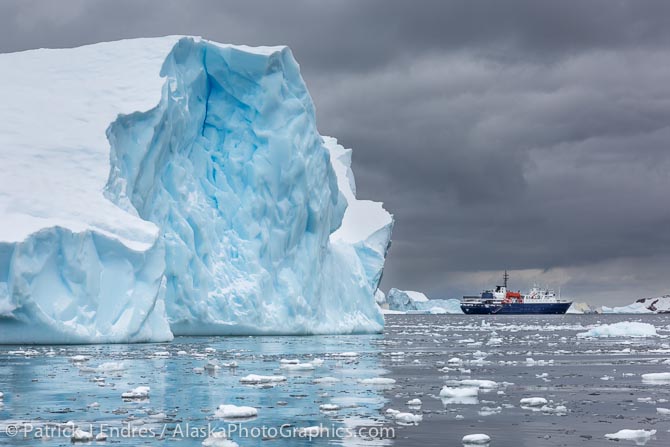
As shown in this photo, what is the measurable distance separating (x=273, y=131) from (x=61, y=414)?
67.1 ft

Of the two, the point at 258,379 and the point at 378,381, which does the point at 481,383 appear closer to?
the point at 378,381

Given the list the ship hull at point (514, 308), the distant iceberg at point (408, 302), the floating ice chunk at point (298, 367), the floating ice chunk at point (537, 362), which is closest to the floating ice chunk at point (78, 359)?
the floating ice chunk at point (298, 367)

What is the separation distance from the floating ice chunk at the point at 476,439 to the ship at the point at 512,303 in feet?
311

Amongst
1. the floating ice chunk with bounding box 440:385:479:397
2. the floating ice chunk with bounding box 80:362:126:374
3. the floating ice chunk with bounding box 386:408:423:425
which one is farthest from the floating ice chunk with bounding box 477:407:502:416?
the floating ice chunk with bounding box 80:362:126:374

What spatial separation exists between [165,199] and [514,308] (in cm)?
8024

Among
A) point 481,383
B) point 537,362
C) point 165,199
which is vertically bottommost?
point 481,383

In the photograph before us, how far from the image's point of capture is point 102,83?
27.5 metres

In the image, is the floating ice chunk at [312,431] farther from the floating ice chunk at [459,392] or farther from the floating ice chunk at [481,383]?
the floating ice chunk at [481,383]

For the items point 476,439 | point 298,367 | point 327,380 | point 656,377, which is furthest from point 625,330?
point 476,439

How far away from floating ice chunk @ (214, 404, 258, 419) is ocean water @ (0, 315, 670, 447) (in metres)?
0.11

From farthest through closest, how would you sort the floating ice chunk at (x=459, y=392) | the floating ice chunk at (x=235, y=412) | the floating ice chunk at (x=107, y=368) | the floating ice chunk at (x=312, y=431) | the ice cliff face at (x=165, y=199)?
the ice cliff face at (x=165, y=199) → the floating ice chunk at (x=107, y=368) → the floating ice chunk at (x=459, y=392) → the floating ice chunk at (x=235, y=412) → the floating ice chunk at (x=312, y=431)

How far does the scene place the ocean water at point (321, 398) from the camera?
8898 millimetres

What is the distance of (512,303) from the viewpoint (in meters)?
102

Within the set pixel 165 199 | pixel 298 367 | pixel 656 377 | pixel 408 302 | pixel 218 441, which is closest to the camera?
pixel 218 441
